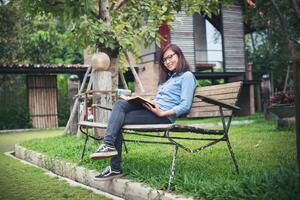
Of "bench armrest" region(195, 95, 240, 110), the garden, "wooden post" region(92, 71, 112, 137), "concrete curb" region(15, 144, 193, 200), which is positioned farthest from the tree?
"bench armrest" region(195, 95, 240, 110)

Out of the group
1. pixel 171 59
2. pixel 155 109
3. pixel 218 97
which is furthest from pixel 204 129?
pixel 218 97

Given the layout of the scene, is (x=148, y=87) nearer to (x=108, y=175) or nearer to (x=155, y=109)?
(x=108, y=175)

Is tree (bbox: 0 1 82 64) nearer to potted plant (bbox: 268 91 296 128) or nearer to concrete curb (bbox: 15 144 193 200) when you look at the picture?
potted plant (bbox: 268 91 296 128)

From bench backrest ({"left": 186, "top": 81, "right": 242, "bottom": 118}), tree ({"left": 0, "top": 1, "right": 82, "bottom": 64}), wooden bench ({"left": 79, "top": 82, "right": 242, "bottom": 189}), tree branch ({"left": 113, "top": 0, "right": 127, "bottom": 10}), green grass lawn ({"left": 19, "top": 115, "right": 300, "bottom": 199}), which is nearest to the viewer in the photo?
green grass lawn ({"left": 19, "top": 115, "right": 300, "bottom": 199})

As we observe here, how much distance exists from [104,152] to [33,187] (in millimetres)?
1291

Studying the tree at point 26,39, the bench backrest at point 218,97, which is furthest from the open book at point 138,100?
the tree at point 26,39

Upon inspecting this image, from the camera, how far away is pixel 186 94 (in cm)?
418

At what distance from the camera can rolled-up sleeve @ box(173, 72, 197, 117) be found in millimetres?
4141

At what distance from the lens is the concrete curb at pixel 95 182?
144 inches

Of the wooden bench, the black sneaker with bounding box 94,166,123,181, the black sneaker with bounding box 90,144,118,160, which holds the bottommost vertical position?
the black sneaker with bounding box 94,166,123,181

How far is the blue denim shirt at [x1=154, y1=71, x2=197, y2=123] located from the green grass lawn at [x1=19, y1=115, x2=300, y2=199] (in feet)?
1.99

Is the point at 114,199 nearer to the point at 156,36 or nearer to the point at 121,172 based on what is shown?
Result: the point at 121,172

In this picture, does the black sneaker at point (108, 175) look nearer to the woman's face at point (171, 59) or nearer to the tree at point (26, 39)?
the woman's face at point (171, 59)

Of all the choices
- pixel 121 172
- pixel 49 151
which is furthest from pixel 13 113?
pixel 121 172
